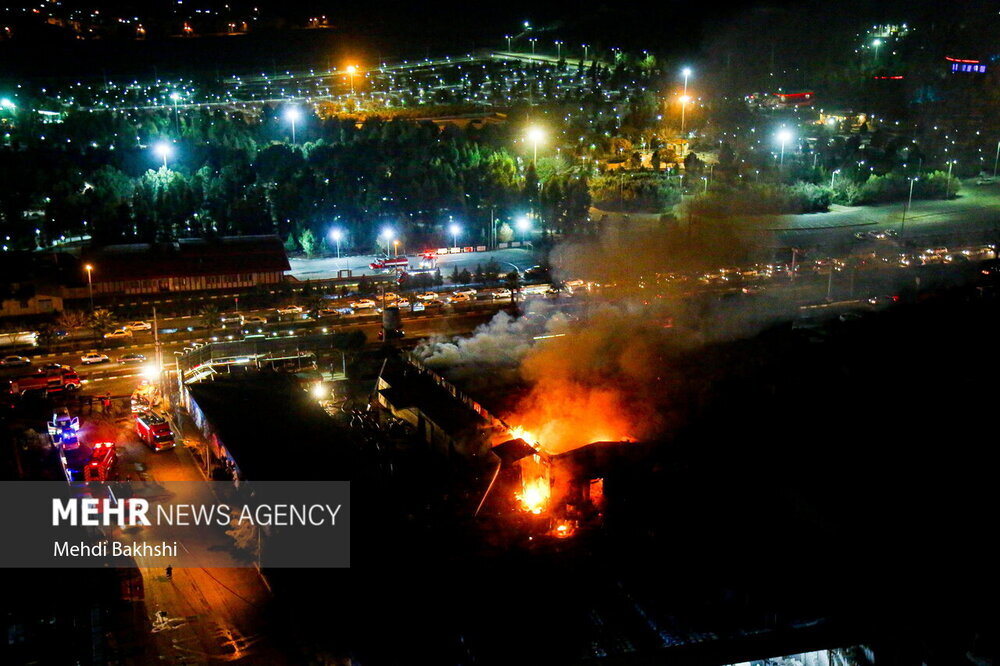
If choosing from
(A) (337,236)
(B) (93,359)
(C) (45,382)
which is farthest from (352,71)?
(C) (45,382)

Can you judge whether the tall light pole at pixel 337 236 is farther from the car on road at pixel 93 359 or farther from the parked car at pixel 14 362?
the parked car at pixel 14 362

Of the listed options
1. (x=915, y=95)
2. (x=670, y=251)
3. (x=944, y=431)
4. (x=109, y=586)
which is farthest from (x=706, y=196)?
(x=109, y=586)

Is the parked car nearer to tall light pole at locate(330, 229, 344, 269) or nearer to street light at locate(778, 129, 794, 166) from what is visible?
tall light pole at locate(330, 229, 344, 269)

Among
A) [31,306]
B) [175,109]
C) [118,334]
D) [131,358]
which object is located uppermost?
[175,109]

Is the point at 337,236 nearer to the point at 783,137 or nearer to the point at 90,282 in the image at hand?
the point at 90,282

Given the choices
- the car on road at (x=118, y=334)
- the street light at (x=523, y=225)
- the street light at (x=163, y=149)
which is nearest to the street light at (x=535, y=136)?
the street light at (x=523, y=225)

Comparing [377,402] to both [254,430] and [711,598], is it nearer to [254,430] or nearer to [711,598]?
[254,430]
